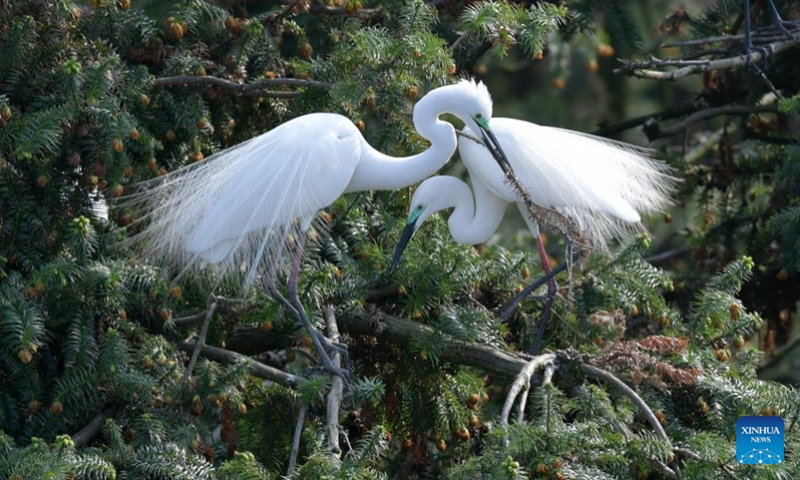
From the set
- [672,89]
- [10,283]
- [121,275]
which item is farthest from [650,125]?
[672,89]

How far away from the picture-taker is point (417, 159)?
3.71 metres

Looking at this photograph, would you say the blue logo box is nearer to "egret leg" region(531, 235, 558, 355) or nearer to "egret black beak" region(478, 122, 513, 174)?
"egret leg" region(531, 235, 558, 355)

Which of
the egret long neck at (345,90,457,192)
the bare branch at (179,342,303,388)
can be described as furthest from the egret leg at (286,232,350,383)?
the egret long neck at (345,90,457,192)

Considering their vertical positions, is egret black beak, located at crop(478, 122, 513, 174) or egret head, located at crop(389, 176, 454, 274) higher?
egret black beak, located at crop(478, 122, 513, 174)

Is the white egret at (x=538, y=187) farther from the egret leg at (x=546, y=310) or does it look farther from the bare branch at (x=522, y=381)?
the bare branch at (x=522, y=381)

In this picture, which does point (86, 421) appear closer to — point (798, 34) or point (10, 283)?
point (10, 283)

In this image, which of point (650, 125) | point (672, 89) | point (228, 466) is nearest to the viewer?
point (228, 466)

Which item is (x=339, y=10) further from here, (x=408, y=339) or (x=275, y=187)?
(x=408, y=339)

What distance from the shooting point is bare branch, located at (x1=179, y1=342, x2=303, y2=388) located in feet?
11.1

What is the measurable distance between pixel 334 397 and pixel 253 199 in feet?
2.72

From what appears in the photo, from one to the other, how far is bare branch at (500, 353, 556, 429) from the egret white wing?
823 mm

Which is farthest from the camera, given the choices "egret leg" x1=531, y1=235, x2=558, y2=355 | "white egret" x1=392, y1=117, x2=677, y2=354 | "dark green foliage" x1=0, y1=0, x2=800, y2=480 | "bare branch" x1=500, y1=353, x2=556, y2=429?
"white egret" x1=392, y1=117, x2=677, y2=354

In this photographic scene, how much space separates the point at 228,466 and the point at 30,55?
1.59m

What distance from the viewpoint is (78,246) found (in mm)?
3066
